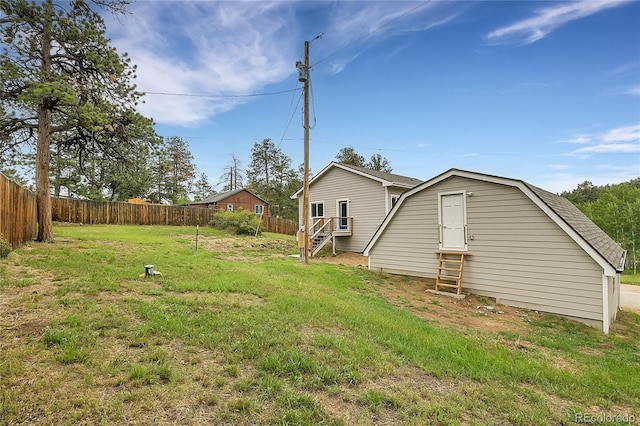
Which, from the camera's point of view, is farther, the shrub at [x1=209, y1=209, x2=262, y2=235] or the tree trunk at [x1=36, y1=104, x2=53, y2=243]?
the shrub at [x1=209, y1=209, x2=262, y2=235]

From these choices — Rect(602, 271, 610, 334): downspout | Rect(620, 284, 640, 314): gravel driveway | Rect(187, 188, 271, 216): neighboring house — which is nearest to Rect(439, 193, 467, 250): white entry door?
Rect(602, 271, 610, 334): downspout

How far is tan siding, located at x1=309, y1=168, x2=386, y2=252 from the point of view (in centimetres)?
1550

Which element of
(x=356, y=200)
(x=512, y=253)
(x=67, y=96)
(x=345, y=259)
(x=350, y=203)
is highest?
(x=67, y=96)

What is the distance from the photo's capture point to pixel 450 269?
852 cm

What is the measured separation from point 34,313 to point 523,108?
640 inches

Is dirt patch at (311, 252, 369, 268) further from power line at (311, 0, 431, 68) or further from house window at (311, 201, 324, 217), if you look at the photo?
power line at (311, 0, 431, 68)

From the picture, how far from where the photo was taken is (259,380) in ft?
9.01

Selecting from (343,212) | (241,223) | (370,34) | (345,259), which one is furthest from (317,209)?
(370,34)

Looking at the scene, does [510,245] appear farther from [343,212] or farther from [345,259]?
[343,212]

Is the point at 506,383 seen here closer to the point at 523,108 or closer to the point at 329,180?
the point at 523,108

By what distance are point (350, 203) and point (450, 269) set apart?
8614 millimetres
